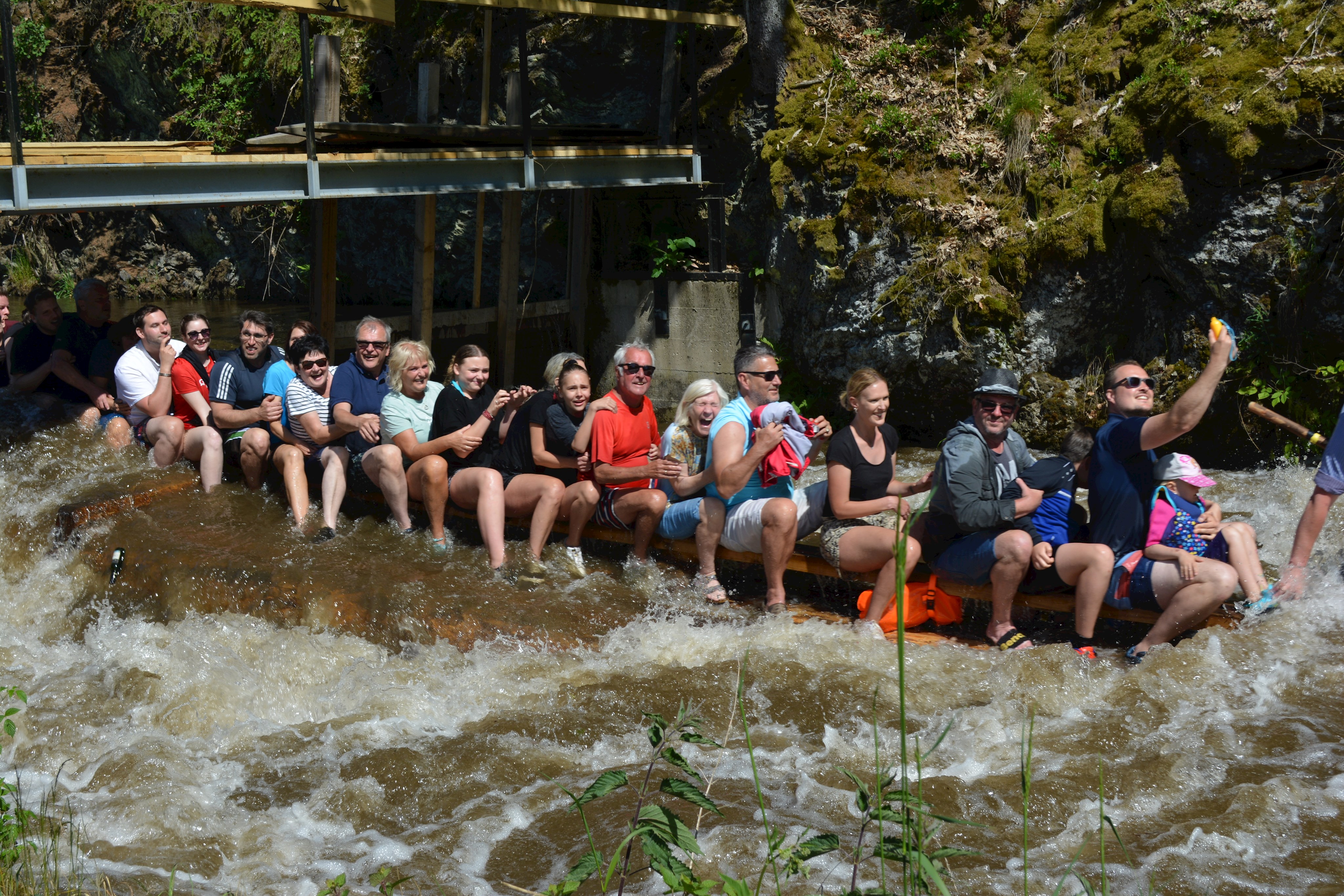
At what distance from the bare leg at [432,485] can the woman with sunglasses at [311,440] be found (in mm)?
544

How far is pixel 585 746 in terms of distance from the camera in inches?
186

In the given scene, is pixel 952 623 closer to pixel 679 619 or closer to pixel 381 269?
pixel 679 619

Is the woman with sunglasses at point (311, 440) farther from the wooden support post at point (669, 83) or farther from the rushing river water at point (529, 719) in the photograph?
the wooden support post at point (669, 83)

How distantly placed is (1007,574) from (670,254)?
878 cm

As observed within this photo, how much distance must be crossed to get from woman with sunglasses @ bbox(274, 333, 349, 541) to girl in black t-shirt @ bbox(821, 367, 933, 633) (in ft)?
10.2

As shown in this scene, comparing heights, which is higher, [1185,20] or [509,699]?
[1185,20]

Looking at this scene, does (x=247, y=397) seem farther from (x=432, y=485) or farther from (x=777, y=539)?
(x=777, y=539)

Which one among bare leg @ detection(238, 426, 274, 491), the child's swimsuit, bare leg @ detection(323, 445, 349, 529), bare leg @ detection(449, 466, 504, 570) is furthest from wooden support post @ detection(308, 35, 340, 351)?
the child's swimsuit

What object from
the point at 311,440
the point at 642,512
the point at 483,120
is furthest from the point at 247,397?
the point at 483,120

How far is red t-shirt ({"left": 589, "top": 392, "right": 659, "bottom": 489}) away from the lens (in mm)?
6367

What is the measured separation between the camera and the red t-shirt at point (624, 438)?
6.37m

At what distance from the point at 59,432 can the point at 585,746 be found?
562cm

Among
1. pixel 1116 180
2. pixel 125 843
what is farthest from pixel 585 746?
pixel 1116 180

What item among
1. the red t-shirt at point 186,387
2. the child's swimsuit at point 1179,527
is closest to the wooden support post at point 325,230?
the red t-shirt at point 186,387
